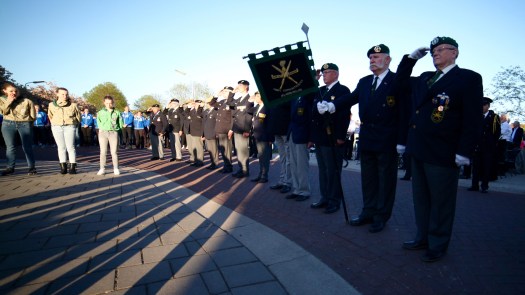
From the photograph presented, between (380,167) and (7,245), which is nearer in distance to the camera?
(7,245)

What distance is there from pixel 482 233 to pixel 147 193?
516cm

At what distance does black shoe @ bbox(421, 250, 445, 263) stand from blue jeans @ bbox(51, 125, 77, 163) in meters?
7.82

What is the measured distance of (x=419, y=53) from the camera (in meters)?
3.06

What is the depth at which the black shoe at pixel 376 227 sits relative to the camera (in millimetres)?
3578

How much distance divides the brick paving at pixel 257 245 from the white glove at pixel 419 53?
6.62 ft

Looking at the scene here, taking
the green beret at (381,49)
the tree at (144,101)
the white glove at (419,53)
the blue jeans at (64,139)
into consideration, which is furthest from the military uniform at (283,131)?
the tree at (144,101)

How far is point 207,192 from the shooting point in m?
5.76

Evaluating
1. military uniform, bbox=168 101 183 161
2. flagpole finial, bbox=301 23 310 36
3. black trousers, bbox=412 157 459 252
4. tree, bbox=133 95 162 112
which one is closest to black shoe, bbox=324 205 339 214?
black trousers, bbox=412 157 459 252

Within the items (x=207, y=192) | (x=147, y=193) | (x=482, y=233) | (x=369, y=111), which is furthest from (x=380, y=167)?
(x=147, y=193)

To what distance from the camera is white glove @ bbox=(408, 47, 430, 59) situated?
299cm

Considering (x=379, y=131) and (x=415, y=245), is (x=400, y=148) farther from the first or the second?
(x=415, y=245)

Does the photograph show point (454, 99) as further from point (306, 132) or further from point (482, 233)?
point (306, 132)

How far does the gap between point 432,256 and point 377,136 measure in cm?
140

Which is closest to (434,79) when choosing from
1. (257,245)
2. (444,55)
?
(444,55)
